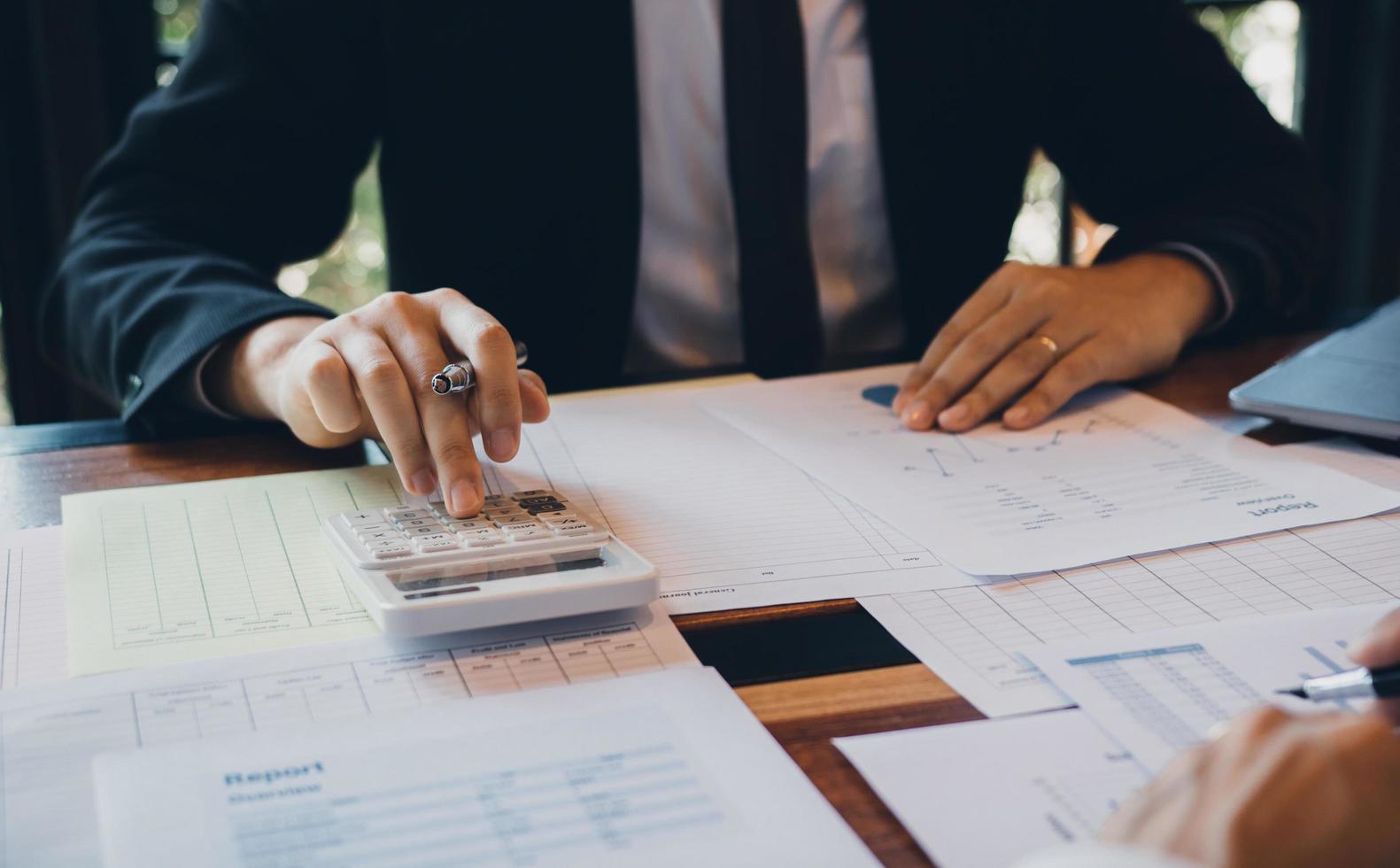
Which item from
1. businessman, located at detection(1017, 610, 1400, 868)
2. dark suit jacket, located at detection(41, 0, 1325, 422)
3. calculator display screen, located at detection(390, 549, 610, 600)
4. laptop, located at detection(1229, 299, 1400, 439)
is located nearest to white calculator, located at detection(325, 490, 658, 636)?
calculator display screen, located at detection(390, 549, 610, 600)

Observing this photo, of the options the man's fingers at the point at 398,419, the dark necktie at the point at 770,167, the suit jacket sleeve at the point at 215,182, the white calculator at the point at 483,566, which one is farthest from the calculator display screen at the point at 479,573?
the dark necktie at the point at 770,167

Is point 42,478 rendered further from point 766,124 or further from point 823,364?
point 766,124

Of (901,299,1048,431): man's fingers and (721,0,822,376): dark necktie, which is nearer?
(901,299,1048,431): man's fingers

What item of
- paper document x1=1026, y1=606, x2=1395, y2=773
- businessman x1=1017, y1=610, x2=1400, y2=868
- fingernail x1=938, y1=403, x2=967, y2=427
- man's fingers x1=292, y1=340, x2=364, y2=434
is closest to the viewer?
businessman x1=1017, y1=610, x2=1400, y2=868

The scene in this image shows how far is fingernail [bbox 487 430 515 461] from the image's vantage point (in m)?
0.58

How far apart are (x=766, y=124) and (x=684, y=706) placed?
739 mm

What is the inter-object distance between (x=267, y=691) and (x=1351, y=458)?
59 centimetres

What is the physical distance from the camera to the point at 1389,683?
14.6 inches

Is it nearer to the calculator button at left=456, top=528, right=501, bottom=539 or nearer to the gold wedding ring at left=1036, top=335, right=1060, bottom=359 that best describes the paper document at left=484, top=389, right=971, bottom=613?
the calculator button at left=456, top=528, right=501, bottom=539

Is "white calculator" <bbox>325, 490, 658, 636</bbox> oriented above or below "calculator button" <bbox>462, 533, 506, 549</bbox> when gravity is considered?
below

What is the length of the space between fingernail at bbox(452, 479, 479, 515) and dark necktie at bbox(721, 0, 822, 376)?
52cm

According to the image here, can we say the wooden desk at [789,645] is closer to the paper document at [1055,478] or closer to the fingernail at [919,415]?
the paper document at [1055,478]

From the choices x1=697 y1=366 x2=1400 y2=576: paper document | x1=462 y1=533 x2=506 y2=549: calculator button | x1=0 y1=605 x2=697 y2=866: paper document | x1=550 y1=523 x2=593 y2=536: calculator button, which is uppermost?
x1=462 y1=533 x2=506 y2=549: calculator button

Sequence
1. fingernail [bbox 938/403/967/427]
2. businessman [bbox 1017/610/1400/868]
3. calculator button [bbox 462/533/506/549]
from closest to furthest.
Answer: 1. businessman [bbox 1017/610/1400/868]
2. calculator button [bbox 462/533/506/549]
3. fingernail [bbox 938/403/967/427]
